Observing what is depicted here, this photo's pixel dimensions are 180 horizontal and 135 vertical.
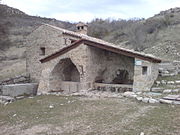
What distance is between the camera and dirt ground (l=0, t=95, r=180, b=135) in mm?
5348

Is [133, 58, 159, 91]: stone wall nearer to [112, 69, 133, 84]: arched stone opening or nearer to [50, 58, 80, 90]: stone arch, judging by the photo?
[112, 69, 133, 84]: arched stone opening

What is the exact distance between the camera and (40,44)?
50.1 ft

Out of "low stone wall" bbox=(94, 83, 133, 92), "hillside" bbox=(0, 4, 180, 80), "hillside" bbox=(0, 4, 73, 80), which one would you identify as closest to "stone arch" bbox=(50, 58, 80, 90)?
"low stone wall" bbox=(94, 83, 133, 92)

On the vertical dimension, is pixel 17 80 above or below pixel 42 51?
below

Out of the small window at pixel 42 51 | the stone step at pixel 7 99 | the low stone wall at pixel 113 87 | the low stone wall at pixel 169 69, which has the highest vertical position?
the small window at pixel 42 51

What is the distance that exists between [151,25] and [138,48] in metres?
8.41

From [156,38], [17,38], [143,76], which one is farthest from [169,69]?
[17,38]

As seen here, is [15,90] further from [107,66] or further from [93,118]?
[93,118]

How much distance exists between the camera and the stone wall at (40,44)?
14.3m

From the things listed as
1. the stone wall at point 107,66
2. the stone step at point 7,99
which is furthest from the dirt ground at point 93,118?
the stone wall at point 107,66

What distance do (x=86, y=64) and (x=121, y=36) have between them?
73.5 feet

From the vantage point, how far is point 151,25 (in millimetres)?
30156

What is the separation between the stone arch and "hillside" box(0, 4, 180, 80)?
254 inches

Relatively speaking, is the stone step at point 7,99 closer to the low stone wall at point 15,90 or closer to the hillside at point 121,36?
the low stone wall at point 15,90
